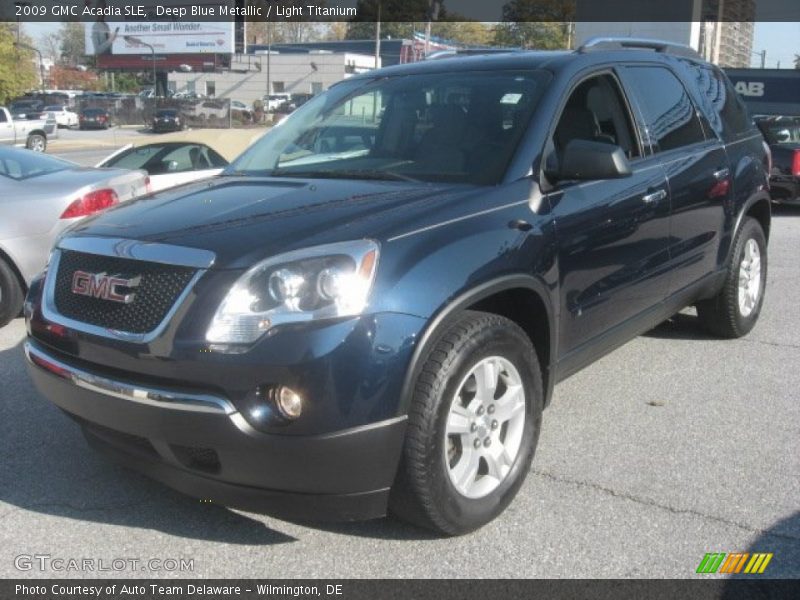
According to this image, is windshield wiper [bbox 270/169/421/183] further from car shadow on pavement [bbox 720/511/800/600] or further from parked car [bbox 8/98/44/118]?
parked car [bbox 8/98/44/118]

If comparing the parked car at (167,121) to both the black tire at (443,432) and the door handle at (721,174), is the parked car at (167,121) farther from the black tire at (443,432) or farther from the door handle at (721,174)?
the black tire at (443,432)

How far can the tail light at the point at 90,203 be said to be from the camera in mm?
6609

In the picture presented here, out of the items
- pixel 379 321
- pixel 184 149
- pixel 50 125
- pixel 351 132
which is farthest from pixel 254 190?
pixel 50 125

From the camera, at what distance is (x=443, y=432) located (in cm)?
309

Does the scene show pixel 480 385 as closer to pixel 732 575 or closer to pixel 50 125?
pixel 732 575

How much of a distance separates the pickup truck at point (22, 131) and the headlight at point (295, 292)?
3427 cm

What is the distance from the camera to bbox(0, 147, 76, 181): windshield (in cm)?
693

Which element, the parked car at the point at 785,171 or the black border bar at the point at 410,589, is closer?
the black border bar at the point at 410,589

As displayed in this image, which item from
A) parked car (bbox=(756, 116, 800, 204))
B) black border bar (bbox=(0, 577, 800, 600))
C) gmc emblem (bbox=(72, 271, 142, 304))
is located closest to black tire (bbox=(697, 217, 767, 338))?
black border bar (bbox=(0, 577, 800, 600))

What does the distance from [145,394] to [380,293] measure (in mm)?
884

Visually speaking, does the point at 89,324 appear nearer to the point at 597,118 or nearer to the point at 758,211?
the point at 597,118

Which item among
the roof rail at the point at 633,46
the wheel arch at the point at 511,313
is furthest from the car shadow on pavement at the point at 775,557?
the roof rail at the point at 633,46

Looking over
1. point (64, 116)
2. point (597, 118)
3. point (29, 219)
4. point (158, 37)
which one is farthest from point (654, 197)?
point (158, 37)

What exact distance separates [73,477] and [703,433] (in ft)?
10.0
